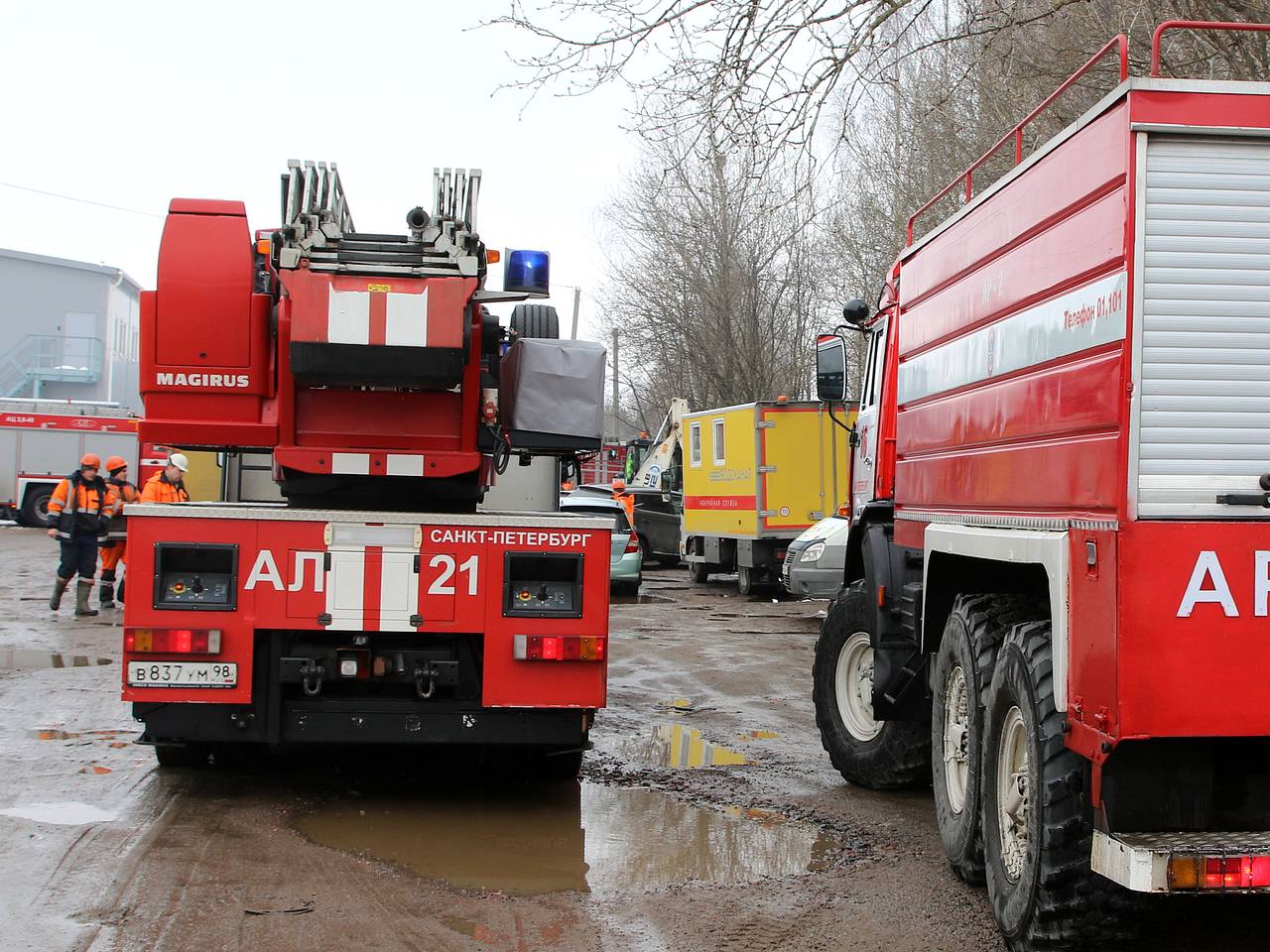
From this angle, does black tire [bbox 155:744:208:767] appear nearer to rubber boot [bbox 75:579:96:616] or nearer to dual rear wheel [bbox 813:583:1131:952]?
dual rear wheel [bbox 813:583:1131:952]

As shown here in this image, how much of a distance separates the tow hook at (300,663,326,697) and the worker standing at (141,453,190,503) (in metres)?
8.86

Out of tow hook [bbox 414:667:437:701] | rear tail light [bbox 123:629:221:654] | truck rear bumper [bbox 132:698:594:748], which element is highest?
rear tail light [bbox 123:629:221:654]

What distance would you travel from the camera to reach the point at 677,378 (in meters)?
44.2

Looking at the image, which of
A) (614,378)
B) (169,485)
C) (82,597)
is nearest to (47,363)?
(614,378)

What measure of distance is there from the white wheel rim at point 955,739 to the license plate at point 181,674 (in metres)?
3.47

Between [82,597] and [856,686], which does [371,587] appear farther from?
[82,597]

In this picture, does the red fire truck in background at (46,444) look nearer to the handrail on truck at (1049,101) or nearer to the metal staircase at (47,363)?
the metal staircase at (47,363)

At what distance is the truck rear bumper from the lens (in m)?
6.85

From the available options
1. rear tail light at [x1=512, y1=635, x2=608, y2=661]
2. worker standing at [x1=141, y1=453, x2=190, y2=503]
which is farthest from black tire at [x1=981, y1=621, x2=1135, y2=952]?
worker standing at [x1=141, y1=453, x2=190, y2=503]

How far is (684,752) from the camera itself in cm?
899

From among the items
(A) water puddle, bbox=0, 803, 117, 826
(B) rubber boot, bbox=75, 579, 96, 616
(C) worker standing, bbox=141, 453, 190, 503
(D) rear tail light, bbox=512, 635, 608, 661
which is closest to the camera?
(A) water puddle, bbox=0, 803, 117, 826

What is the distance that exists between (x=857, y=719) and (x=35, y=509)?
110ft

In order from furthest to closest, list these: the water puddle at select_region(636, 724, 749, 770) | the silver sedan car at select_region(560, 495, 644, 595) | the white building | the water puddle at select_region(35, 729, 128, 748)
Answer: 1. the white building
2. the silver sedan car at select_region(560, 495, 644, 595)
3. the water puddle at select_region(35, 729, 128, 748)
4. the water puddle at select_region(636, 724, 749, 770)

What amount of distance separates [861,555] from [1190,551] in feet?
12.8
